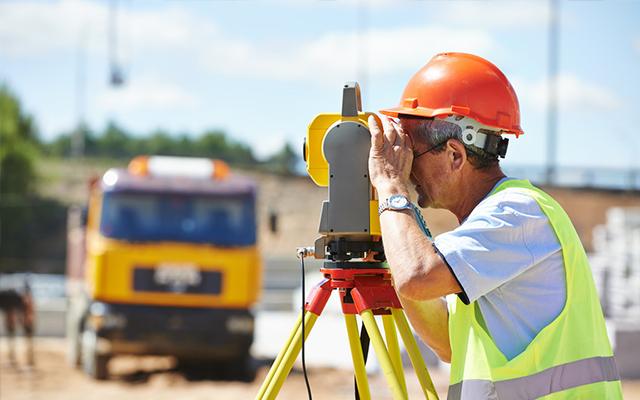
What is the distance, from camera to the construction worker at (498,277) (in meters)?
2.26

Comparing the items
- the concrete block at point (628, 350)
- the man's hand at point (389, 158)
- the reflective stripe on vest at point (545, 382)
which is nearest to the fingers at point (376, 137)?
the man's hand at point (389, 158)

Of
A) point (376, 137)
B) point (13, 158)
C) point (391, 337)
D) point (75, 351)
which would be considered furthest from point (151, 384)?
point (13, 158)

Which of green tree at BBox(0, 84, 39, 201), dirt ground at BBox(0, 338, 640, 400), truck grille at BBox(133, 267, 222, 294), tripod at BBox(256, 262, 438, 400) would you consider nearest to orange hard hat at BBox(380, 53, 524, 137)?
tripod at BBox(256, 262, 438, 400)

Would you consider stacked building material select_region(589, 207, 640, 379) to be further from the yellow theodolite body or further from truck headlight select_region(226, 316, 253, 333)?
the yellow theodolite body

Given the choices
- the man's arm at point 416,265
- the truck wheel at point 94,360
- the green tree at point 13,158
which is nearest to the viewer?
the man's arm at point 416,265

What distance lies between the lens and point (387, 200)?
2.39 m

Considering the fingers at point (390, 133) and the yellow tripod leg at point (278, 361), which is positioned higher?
the fingers at point (390, 133)

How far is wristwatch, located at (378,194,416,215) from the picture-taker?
2.36 meters

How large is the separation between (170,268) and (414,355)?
9.26m

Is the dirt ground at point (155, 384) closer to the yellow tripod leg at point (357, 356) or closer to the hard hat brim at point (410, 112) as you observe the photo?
the yellow tripod leg at point (357, 356)

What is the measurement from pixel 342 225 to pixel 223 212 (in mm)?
9377

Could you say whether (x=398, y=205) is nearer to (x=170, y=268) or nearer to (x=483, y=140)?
(x=483, y=140)

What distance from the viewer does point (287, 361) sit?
270cm

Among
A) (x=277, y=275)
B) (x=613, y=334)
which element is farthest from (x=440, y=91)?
(x=277, y=275)
